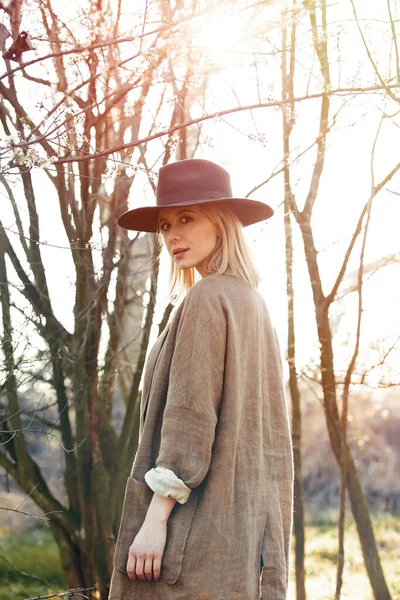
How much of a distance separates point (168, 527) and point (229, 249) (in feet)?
2.27

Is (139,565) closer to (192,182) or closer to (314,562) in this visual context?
(192,182)

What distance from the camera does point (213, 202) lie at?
179 centimetres

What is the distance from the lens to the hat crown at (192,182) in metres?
1.78

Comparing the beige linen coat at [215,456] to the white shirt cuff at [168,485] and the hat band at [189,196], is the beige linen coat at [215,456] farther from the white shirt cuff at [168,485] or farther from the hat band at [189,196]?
the hat band at [189,196]

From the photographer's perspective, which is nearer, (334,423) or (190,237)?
(190,237)

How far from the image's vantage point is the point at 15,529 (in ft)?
17.0

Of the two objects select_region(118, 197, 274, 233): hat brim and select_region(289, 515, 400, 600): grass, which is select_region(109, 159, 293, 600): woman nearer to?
select_region(118, 197, 274, 233): hat brim

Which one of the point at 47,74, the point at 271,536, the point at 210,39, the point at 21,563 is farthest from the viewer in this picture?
the point at 21,563

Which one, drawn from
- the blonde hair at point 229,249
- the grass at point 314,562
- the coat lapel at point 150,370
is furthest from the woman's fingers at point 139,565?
the grass at point 314,562

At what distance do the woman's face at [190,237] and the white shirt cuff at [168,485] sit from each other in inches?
21.5

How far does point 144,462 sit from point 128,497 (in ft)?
0.28

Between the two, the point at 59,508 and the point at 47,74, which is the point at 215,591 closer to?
the point at 59,508

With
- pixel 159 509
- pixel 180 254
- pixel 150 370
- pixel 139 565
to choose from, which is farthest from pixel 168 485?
pixel 180 254

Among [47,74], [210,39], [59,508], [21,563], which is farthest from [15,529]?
[210,39]
